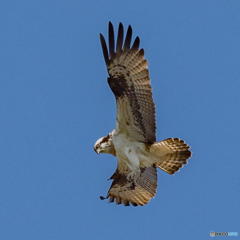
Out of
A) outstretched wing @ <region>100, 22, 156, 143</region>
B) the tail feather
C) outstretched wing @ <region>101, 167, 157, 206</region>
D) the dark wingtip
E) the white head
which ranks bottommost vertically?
outstretched wing @ <region>101, 167, 157, 206</region>

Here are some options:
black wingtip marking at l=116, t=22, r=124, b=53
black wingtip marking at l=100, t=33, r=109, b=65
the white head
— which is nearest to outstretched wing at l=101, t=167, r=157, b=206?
the white head

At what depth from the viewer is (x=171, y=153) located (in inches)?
1087

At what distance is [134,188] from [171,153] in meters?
0.78

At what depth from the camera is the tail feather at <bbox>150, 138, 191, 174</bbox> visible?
90.4 feet

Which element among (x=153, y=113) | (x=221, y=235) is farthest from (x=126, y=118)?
(x=221, y=235)

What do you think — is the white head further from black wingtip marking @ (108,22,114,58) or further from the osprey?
black wingtip marking @ (108,22,114,58)

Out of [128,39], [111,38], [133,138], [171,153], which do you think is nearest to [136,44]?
[128,39]

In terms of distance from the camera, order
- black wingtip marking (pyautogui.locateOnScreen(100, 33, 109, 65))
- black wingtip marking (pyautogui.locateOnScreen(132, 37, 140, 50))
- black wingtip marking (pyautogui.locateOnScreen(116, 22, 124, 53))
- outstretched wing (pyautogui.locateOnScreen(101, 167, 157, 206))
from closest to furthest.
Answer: black wingtip marking (pyautogui.locateOnScreen(100, 33, 109, 65)), black wingtip marking (pyautogui.locateOnScreen(116, 22, 124, 53)), black wingtip marking (pyautogui.locateOnScreen(132, 37, 140, 50)), outstretched wing (pyautogui.locateOnScreen(101, 167, 157, 206))

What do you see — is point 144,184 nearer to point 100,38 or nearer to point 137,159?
point 137,159

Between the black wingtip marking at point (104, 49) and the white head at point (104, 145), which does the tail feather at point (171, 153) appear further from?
the black wingtip marking at point (104, 49)

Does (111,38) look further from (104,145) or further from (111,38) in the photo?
(104,145)

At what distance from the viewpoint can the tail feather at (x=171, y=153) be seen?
27.5 m

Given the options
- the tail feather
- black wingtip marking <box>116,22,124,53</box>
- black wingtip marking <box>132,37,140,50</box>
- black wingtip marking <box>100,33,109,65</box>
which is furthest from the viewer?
the tail feather

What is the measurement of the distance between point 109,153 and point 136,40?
172cm
